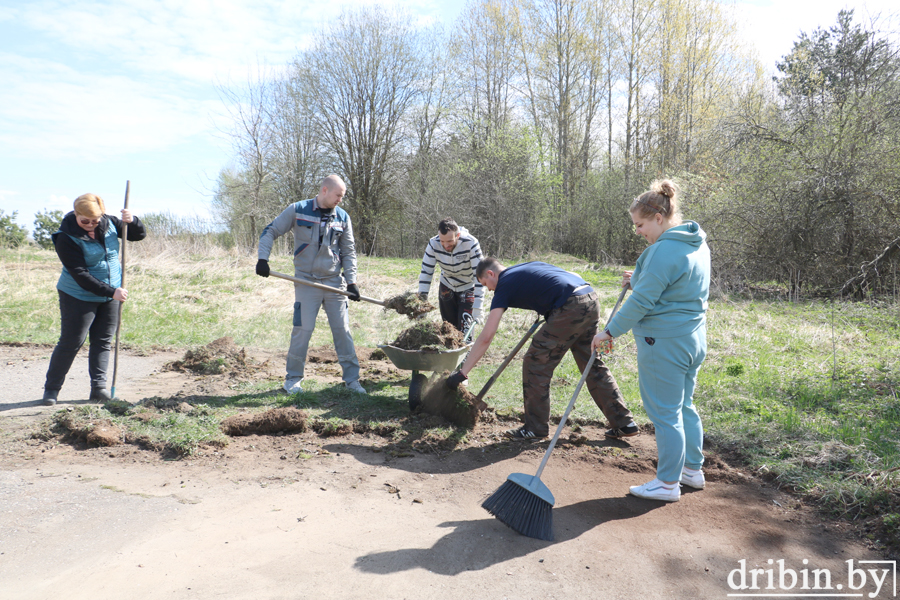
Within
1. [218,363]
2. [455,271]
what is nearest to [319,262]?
[455,271]

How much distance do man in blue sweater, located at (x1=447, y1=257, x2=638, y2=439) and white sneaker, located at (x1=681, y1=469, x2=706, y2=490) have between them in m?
0.92

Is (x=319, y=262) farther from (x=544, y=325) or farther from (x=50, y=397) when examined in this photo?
(x=50, y=397)

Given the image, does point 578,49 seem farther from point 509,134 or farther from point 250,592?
point 250,592

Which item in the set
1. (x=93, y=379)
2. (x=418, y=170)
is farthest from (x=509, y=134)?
(x=93, y=379)

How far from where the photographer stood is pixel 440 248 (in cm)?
597

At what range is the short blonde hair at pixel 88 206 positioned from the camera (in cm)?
476

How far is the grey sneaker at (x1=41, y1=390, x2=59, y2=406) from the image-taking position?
5023 mm

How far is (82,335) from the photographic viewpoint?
4973 millimetres

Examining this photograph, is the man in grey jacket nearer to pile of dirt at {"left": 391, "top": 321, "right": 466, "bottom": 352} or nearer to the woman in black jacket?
pile of dirt at {"left": 391, "top": 321, "right": 466, "bottom": 352}

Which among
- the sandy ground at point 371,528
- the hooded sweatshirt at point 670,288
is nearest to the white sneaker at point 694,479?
the sandy ground at point 371,528

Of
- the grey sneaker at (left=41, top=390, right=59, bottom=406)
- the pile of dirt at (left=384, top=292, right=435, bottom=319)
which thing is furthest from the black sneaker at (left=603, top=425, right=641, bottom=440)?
the grey sneaker at (left=41, top=390, right=59, bottom=406)

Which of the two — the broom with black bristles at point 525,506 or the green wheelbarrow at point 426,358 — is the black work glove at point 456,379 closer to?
the green wheelbarrow at point 426,358

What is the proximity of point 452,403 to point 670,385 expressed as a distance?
200 centimetres

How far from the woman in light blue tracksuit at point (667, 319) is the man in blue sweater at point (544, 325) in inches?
29.7
